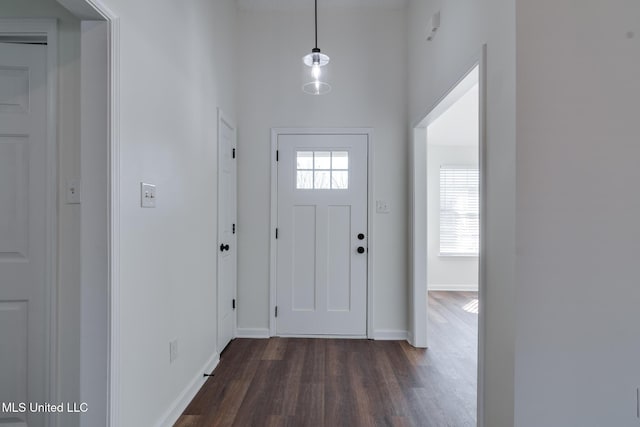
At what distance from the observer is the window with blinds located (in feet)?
17.7

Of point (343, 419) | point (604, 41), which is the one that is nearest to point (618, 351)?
point (604, 41)

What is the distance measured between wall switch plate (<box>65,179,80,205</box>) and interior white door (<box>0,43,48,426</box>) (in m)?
0.15

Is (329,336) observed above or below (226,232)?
below

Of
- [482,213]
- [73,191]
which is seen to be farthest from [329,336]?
[73,191]

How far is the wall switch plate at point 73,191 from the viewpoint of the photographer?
1.46 m

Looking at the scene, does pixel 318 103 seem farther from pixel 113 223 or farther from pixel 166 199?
pixel 113 223

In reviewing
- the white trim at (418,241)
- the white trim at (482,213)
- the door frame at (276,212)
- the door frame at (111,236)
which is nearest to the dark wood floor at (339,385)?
the white trim at (418,241)

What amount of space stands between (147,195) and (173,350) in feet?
3.25

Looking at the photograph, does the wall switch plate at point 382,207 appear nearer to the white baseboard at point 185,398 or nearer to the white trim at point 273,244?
the white trim at point 273,244

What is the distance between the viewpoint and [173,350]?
1942 mm

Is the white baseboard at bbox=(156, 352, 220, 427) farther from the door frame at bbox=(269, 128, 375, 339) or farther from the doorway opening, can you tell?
the doorway opening

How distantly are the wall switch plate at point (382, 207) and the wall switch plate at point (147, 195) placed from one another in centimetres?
215

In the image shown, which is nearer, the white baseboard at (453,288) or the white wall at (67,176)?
the white wall at (67,176)

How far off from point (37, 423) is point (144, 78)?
1.80 metres
